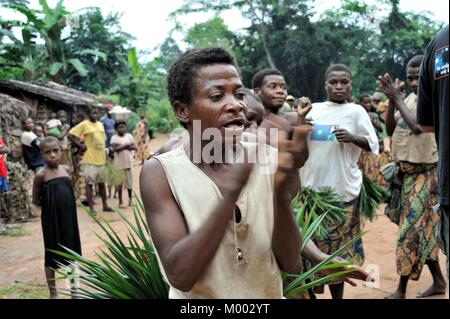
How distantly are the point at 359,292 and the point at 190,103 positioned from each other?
12.0 ft

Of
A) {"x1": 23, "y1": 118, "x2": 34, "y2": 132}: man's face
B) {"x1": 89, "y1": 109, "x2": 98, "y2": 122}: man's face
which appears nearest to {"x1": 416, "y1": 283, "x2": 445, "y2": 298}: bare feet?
{"x1": 89, "y1": 109, "x2": 98, "y2": 122}: man's face

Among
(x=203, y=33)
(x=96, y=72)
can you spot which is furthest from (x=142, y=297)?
(x=203, y=33)

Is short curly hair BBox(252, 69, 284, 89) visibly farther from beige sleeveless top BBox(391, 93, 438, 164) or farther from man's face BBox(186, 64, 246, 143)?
man's face BBox(186, 64, 246, 143)

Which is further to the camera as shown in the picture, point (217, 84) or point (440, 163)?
point (440, 163)

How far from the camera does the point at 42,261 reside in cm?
690

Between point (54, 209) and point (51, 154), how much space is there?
535 millimetres

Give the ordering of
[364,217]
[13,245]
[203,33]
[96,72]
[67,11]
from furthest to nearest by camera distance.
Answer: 1. [203,33]
2. [96,72]
3. [67,11]
4. [13,245]
5. [364,217]

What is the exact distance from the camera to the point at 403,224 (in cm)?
485

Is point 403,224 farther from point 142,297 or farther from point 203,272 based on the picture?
point 203,272

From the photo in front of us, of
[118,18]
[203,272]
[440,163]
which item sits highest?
[118,18]

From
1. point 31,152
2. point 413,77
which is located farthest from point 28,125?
point 413,77

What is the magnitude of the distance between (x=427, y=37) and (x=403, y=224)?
1058 inches

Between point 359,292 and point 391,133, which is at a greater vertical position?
point 391,133

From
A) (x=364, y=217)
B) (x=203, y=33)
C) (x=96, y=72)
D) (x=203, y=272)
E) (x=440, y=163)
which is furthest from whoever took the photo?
(x=203, y=33)
